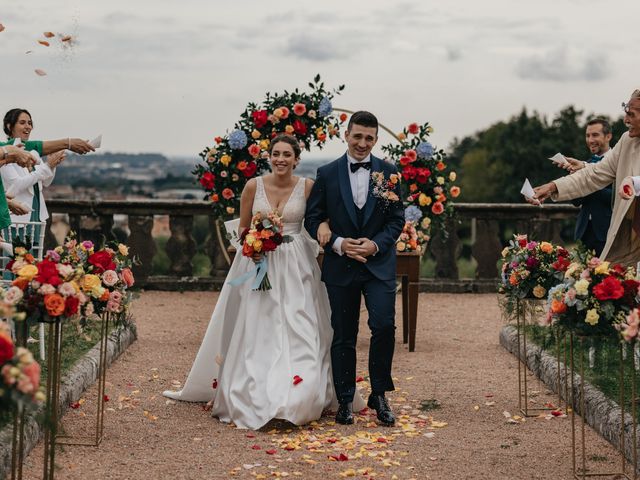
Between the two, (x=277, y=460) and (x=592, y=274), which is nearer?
(x=592, y=274)

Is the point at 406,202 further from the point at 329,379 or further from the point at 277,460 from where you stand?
the point at 277,460

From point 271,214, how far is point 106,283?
162 cm

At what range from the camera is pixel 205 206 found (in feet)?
43.9

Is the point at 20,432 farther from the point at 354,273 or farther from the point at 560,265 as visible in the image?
the point at 560,265

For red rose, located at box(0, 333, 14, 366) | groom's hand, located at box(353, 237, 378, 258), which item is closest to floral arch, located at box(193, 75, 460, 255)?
groom's hand, located at box(353, 237, 378, 258)

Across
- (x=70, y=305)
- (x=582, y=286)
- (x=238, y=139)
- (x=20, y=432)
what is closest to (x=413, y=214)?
(x=238, y=139)

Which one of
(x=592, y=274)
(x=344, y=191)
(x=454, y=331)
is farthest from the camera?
(x=454, y=331)

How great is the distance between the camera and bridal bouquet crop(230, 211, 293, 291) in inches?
277

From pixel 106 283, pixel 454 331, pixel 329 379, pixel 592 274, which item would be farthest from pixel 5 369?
pixel 454 331

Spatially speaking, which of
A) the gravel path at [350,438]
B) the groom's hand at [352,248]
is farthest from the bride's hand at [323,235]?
the gravel path at [350,438]

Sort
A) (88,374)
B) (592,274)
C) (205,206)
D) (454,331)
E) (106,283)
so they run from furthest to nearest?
(205,206) → (454,331) → (88,374) → (106,283) → (592,274)

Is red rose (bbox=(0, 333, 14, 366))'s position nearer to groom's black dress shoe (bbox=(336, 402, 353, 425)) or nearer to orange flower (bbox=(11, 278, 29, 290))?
orange flower (bbox=(11, 278, 29, 290))

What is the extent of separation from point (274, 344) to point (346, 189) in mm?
1194

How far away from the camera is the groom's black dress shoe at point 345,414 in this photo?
22.5ft
